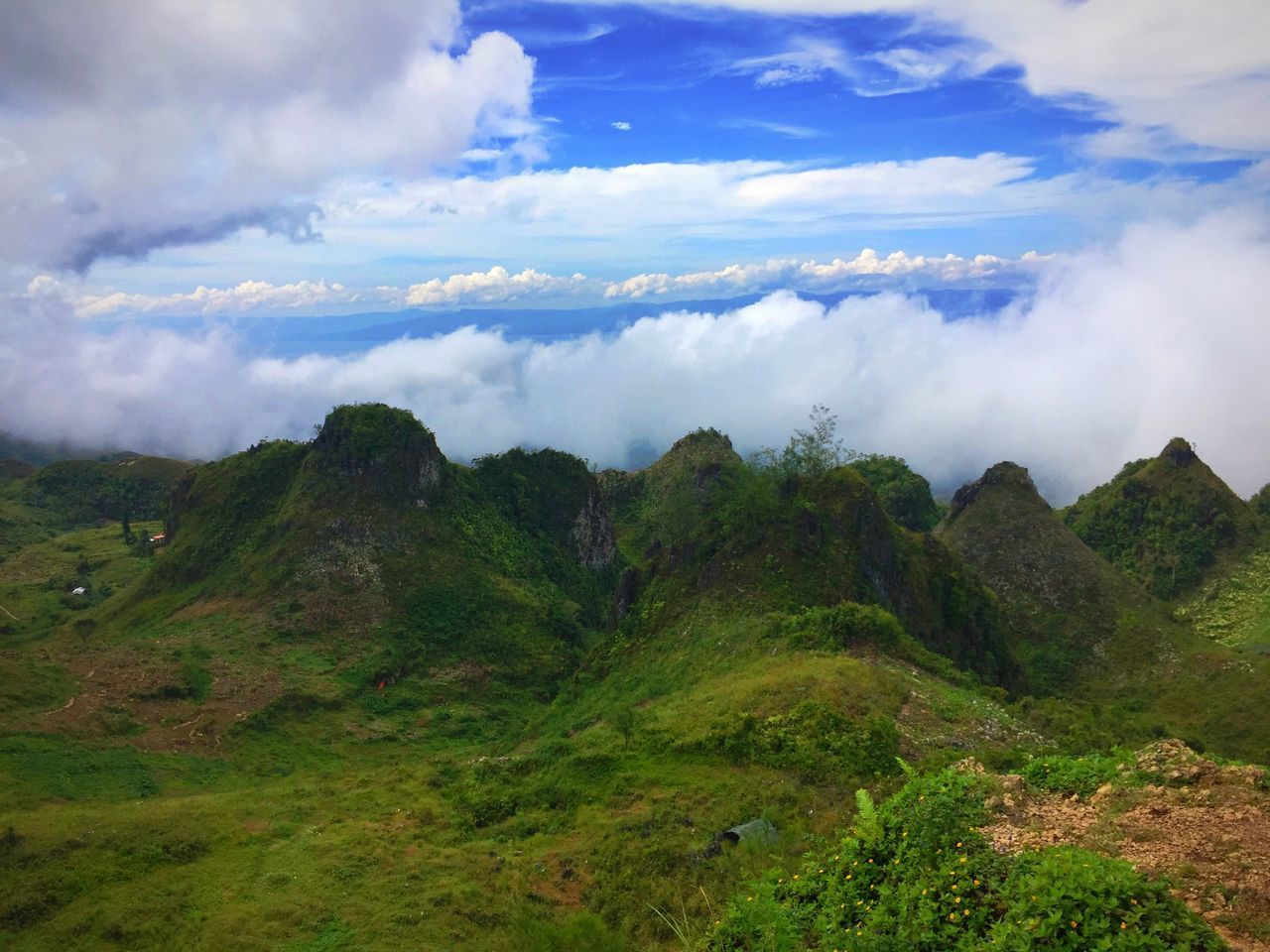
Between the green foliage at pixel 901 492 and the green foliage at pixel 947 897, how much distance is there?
69.9 meters

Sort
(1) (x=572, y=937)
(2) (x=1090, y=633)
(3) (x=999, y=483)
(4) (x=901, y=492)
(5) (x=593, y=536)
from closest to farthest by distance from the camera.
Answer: (1) (x=572, y=937) → (2) (x=1090, y=633) → (3) (x=999, y=483) → (5) (x=593, y=536) → (4) (x=901, y=492)

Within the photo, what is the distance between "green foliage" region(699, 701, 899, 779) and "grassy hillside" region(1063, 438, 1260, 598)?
71840 mm

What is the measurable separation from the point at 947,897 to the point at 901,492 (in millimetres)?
78768

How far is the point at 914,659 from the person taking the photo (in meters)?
31.4

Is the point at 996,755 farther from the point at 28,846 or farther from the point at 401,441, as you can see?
the point at 401,441

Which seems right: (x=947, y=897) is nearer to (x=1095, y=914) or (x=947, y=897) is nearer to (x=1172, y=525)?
(x=1095, y=914)

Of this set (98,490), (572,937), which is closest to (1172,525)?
(572,937)

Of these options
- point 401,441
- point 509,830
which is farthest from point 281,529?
point 509,830

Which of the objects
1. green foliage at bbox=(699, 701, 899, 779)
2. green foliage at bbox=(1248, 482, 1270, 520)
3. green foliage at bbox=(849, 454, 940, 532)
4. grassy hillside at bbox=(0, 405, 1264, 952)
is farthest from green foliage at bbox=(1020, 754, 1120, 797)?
green foliage at bbox=(1248, 482, 1270, 520)

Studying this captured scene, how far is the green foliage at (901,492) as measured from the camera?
83.1 metres

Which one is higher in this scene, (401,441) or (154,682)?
(401,441)

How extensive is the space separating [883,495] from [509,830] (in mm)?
67861

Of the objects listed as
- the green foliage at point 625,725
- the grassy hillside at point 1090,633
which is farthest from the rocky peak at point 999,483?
the green foliage at point 625,725

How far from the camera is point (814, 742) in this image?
23.1 metres
